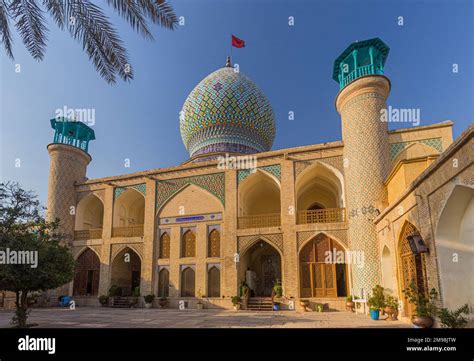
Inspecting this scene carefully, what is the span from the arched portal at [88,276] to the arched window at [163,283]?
3.45m

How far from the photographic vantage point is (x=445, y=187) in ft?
21.9

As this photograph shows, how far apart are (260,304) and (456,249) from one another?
343 inches

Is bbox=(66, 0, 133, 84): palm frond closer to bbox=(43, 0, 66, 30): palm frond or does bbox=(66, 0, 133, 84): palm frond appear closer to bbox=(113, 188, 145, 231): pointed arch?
bbox=(43, 0, 66, 30): palm frond

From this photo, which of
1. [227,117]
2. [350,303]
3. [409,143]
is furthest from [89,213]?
[409,143]

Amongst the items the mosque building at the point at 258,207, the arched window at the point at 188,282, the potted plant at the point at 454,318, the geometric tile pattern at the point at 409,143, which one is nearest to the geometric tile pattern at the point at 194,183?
the mosque building at the point at 258,207

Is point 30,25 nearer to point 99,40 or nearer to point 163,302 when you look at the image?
point 99,40

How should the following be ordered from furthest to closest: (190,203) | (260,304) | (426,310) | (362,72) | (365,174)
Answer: (190,203) < (260,304) < (362,72) < (365,174) < (426,310)

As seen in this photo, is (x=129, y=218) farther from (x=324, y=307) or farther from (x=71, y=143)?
(x=324, y=307)

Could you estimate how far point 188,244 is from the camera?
16016mm

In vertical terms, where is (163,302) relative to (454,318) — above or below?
below

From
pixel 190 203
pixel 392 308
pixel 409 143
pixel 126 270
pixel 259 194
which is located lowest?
pixel 392 308

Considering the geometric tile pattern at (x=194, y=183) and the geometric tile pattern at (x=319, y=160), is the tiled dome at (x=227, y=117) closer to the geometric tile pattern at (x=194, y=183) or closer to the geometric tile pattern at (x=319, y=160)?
the geometric tile pattern at (x=194, y=183)

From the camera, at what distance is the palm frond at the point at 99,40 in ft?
18.7

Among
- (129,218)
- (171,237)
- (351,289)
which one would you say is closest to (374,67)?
(351,289)
